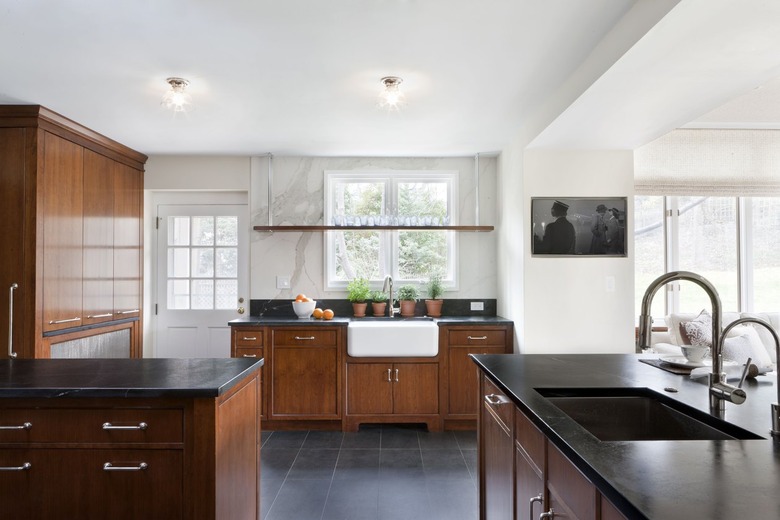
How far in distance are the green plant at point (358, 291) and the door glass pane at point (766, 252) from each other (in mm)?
3516

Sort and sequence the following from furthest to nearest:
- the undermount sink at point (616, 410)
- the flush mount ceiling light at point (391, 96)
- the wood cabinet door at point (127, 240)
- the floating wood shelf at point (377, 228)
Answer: the floating wood shelf at point (377, 228), the wood cabinet door at point (127, 240), the flush mount ceiling light at point (391, 96), the undermount sink at point (616, 410)

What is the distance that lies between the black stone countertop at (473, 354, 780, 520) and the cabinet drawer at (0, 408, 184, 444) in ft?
3.96

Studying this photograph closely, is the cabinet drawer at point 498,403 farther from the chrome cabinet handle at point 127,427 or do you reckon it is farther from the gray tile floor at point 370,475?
the chrome cabinet handle at point 127,427

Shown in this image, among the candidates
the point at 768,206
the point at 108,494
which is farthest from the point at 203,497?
the point at 768,206

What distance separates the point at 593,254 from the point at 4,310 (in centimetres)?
410

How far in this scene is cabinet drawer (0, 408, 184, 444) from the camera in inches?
61.7

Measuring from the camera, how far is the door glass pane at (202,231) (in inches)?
172

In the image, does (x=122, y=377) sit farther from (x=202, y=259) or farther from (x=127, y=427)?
(x=202, y=259)

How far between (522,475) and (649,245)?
3357mm

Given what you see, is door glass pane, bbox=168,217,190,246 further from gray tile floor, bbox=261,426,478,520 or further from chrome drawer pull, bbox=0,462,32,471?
chrome drawer pull, bbox=0,462,32,471

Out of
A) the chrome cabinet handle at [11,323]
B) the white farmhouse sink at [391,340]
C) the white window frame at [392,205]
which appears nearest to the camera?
the chrome cabinet handle at [11,323]

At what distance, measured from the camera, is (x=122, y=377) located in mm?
1731

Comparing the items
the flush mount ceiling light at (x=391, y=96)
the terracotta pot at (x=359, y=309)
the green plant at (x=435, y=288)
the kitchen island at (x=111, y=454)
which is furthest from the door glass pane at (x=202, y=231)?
the kitchen island at (x=111, y=454)

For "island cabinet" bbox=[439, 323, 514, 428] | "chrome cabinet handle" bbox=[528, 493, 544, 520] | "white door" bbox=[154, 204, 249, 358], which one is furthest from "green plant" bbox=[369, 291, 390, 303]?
"chrome cabinet handle" bbox=[528, 493, 544, 520]
